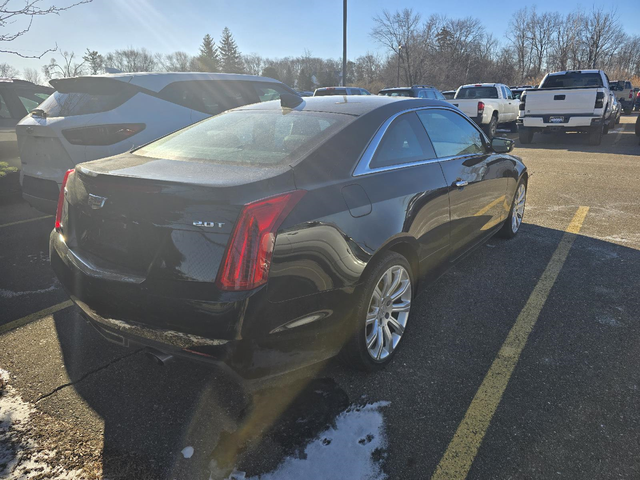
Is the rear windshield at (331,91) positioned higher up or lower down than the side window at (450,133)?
higher up

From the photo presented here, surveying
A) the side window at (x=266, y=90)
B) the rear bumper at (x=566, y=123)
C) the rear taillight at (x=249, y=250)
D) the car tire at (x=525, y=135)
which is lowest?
the car tire at (x=525, y=135)

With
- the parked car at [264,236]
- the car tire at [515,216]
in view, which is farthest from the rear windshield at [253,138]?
the car tire at [515,216]

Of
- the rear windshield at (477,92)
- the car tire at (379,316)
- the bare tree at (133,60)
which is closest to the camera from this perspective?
the car tire at (379,316)

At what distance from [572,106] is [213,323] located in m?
13.4

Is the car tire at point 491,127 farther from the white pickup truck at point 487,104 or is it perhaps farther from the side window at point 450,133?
the side window at point 450,133

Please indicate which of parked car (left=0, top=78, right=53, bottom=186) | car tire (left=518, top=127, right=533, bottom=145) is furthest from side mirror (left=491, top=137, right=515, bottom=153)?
car tire (left=518, top=127, right=533, bottom=145)

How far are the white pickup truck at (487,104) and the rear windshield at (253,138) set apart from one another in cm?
1267

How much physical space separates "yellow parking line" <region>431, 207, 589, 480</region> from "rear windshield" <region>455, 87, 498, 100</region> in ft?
47.0

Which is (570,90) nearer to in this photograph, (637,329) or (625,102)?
(637,329)

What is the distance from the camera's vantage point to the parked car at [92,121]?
4637mm

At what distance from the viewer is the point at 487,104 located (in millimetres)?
14984

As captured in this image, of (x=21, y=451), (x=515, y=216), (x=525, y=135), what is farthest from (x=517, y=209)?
(x=525, y=135)

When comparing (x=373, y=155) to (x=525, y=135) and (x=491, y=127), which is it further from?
(x=491, y=127)

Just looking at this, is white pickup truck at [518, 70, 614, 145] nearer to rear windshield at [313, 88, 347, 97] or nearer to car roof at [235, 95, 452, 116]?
rear windshield at [313, 88, 347, 97]
